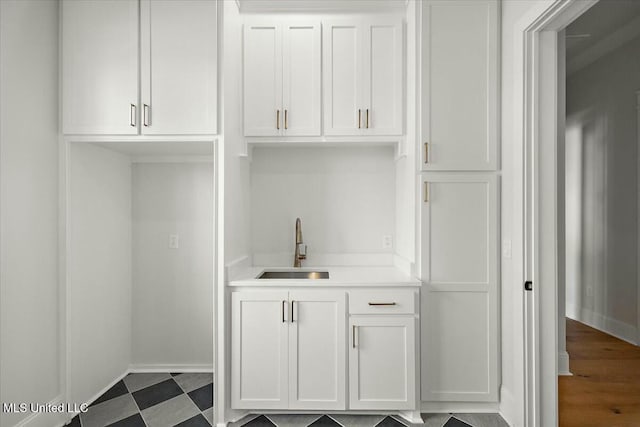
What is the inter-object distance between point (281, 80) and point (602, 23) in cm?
293

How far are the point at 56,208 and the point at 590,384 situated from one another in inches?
153

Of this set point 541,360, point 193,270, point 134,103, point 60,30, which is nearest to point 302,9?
point 134,103

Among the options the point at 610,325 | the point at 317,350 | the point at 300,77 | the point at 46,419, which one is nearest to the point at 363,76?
the point at 300,77

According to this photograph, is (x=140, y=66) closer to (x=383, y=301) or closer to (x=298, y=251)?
(x=298, y=251)

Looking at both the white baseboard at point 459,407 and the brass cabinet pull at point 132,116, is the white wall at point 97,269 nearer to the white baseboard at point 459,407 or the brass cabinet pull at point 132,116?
the brass cabinet pull at point 132,116

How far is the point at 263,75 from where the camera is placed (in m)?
2.46

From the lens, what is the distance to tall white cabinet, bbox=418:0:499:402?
7.25 ft

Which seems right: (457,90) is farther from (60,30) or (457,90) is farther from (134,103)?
(60,30)

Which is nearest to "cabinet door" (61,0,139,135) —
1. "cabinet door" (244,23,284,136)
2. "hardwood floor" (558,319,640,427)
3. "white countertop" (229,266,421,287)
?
"cabinet door" (244,23,284,136)

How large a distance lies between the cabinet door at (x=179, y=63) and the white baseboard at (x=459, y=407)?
2.16 m

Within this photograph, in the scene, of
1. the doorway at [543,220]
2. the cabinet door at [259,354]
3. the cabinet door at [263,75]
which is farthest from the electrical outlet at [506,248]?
the cabinet door at [263,75]

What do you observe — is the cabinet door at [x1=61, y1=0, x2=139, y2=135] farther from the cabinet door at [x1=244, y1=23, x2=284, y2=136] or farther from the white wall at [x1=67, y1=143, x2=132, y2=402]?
the cabinet door at [x1=244, y1=23, x2=284, y2=136]

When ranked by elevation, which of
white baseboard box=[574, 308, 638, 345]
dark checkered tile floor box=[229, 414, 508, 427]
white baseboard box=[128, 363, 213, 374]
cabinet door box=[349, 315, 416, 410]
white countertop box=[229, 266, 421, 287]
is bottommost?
dark checkered tile floor box=[229, 414, 508, 427]

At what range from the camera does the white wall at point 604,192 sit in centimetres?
341
